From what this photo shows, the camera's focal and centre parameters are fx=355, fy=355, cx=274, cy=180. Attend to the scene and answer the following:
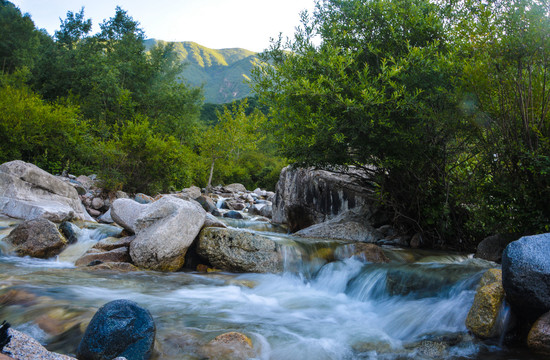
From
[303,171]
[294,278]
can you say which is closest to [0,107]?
[303,171]

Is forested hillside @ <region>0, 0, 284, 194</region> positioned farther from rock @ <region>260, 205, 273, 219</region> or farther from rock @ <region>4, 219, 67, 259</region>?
rock @ <region>4, 219, 67, 259</region>

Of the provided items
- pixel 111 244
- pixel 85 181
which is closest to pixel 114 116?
pixel 85 181

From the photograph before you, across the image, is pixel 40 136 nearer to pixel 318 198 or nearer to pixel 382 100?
pixel 318 198

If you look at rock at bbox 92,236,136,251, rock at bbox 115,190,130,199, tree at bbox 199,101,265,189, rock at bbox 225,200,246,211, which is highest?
tree at bbox 199,101,265,189

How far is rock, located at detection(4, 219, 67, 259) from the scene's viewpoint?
781 cm

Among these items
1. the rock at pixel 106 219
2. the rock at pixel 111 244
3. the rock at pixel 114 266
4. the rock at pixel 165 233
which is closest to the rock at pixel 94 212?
the rock at pixel 106 219

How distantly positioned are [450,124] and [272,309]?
5.10 m

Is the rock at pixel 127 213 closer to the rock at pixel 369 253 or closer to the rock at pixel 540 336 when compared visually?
the rock at pixel 369 253

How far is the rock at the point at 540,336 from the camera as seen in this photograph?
144 inches

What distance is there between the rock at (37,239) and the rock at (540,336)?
8.81 meters

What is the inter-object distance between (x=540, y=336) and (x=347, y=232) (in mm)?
6895

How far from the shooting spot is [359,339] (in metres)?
4.52

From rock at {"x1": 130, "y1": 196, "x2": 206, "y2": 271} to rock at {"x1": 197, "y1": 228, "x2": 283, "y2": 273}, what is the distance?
372 mm

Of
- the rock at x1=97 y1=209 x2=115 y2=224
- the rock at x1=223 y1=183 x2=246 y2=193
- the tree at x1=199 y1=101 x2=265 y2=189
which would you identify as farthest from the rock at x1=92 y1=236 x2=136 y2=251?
the rock at x1=223 y1=183 x2=246 y2=193
